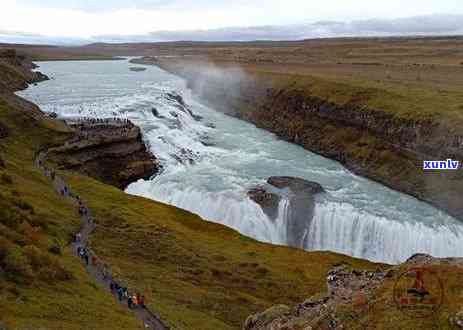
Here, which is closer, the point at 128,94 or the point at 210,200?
the point at 210,200

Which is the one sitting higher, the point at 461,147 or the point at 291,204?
the point at 461,147

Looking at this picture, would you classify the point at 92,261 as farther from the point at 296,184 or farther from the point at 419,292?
the point at 296,184

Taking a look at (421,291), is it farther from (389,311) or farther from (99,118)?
(99,118)

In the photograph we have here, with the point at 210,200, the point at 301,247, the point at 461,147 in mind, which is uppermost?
the point at 461,147

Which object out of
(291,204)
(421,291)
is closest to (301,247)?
(291,204)

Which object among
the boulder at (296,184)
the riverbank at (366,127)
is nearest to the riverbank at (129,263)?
the boulder at (296,184)

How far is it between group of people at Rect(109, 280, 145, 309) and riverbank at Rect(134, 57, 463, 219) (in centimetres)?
3683

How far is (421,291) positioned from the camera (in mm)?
14695

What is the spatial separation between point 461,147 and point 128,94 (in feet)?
224

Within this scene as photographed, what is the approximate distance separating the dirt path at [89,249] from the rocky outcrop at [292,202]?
17368 millimetres

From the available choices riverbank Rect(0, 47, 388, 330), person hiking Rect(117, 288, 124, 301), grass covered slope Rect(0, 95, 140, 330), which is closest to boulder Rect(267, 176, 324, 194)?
riverbank Rect(0, 47, 388, 330)

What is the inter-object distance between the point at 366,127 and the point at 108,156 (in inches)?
1488

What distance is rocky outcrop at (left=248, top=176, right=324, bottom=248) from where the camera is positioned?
45.7 meters

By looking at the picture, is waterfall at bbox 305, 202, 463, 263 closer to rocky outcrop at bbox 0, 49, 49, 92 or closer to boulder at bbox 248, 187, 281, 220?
boulder at bbox 248, 187, 281, 220
